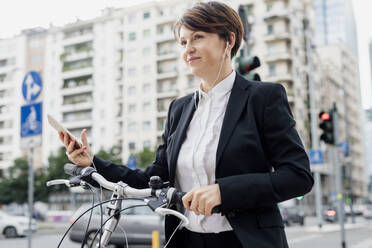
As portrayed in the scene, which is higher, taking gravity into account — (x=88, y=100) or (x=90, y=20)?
(x=90, y=20)

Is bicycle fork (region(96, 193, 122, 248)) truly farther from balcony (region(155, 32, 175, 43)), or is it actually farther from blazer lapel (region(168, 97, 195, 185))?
balcony (region(155, 32, 175, 43))

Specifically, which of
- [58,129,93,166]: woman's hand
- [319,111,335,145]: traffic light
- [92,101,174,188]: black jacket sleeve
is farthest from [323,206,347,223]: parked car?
[58,129,93,166]: woman's hand

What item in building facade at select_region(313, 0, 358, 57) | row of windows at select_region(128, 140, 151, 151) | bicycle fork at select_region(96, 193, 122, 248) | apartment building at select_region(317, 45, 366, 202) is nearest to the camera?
bicycle fork at select_region(96, 193, 122, 248)

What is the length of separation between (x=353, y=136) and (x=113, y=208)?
8623 centimetres

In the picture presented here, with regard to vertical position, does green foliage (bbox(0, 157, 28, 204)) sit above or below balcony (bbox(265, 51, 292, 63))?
below

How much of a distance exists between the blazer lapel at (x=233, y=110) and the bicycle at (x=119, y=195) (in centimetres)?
26

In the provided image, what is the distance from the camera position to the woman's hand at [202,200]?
1565 mm

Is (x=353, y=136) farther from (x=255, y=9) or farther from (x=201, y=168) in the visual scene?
(x=201, y=168)

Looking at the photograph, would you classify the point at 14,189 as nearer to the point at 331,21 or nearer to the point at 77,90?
the point at 77,90

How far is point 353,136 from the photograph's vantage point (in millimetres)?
82750

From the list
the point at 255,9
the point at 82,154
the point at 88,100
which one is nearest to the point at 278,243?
the point at 82,154

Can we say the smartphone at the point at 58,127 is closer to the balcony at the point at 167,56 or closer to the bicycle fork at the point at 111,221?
the bicycle fork at the point at 111,221

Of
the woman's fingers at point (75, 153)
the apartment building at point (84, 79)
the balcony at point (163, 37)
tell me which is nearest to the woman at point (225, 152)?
the woman's fingers at point (75, 153)

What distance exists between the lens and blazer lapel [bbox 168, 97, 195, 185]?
1.96 metres
